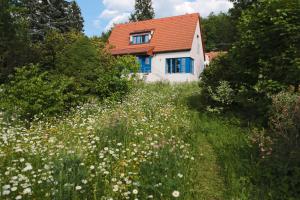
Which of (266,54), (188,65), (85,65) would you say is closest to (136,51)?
(188,65)

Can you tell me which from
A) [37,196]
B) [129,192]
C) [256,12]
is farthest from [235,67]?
[37,196]

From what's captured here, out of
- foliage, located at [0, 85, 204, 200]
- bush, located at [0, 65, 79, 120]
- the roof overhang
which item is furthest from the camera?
the roof overhang

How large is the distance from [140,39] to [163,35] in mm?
2989

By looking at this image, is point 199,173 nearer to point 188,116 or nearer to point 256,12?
point 188,116

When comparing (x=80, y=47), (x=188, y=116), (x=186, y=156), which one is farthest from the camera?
(x=80, y=47)

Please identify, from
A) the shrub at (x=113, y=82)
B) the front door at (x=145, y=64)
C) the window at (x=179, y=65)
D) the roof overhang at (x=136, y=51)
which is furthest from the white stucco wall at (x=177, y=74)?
the shrub at (x=113, y=82)

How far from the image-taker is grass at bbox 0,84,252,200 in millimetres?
5367

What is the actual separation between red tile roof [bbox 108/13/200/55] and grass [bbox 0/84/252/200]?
21025 millimetres

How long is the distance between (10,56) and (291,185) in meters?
12.0

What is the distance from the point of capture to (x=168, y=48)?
29641mm

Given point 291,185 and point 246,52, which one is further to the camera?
point 246,52

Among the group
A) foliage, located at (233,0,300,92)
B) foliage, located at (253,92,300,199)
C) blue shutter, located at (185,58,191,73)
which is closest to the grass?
foliage, located at (253,92,300,199)

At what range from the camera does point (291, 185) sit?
584cm

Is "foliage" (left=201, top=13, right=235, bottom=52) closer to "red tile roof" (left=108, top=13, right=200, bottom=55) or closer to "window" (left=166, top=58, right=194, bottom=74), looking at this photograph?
"red tile roof" (left=108, top=13, right=200, bottom=55)
